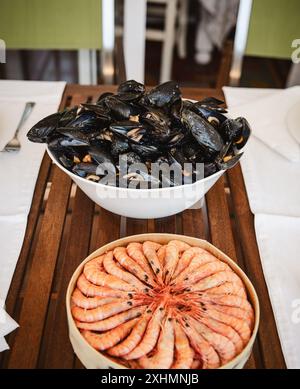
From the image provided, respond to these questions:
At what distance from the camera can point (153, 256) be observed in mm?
704

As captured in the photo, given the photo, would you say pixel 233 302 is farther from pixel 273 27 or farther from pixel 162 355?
pixel 273 27

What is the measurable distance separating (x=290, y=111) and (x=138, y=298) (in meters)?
0.67

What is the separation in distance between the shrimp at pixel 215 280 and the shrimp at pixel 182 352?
0.26ft

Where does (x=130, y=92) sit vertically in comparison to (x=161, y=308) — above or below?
above

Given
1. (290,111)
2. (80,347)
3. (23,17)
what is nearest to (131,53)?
(23,17)

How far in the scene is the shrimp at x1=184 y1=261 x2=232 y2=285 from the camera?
2.21 feet

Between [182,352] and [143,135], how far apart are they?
0.36 meters

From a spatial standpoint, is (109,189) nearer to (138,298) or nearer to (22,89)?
(138,298)

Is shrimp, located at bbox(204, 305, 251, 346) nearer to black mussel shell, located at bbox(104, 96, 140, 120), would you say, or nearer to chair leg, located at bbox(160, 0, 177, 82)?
black mussel shell, located at bbox(104, 96, 140, 120)

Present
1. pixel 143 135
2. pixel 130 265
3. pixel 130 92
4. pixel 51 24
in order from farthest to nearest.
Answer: pixel 51 24 < pixel 130 92 < pixel 143 135 < pixel 130 265

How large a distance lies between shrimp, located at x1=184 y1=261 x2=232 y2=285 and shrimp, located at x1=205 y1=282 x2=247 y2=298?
0.08 ft

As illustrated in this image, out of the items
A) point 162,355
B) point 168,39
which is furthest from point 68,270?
point 168,39

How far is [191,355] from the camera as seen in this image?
22.7 inches

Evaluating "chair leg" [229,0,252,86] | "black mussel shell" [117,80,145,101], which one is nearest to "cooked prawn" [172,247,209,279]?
"black mussel shell" [117,80,145,101]
